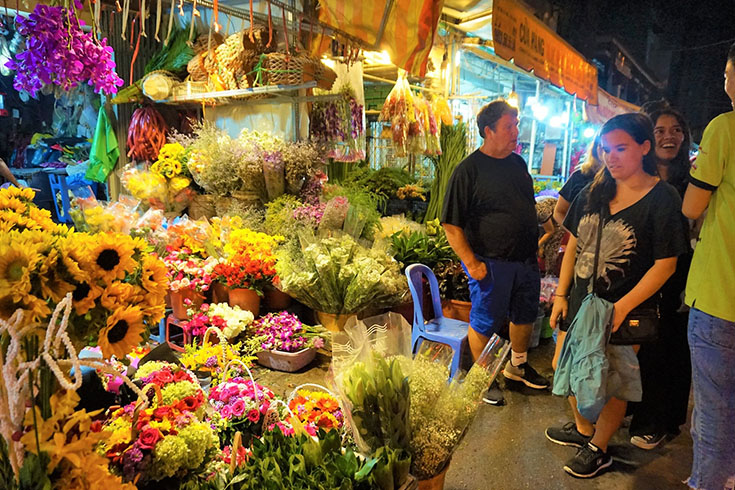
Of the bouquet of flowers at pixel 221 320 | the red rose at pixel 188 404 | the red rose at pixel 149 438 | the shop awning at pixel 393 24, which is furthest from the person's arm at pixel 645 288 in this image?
the shop awning at pixel 393 24

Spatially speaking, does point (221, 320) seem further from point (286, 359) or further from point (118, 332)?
point (118, 332)

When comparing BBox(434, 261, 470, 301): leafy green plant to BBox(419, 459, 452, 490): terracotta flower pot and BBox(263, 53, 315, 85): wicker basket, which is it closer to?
BBox(263, 53, 315, 85): wicker basket

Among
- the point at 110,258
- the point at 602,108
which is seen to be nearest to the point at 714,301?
the point at 110,258

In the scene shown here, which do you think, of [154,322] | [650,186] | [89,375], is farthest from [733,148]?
[89,375]

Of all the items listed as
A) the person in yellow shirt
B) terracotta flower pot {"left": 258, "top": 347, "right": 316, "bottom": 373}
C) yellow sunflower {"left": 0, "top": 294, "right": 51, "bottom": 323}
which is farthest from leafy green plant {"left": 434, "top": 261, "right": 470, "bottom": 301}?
yellow sunflower {"left": 0, "top": 294, "right": 51, "bottom": 323}

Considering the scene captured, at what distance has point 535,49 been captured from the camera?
6.02 meters

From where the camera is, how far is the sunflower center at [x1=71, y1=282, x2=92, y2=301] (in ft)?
3.42

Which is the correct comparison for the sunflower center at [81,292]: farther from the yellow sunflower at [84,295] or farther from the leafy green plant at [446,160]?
the leafy green plant at [446,160]

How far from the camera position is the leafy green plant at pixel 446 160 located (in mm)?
5758

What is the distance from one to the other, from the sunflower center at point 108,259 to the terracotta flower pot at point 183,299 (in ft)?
9.91

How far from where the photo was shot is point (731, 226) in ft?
6.40

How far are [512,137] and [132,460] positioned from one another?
2.83 metres

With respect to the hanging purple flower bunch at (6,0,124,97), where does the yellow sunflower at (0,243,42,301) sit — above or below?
below

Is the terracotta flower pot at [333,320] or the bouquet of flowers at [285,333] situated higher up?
the terracotta flower pot at [333,320]
